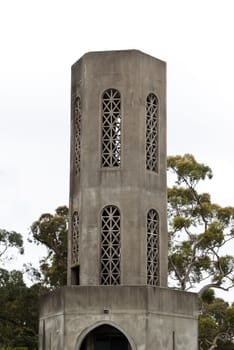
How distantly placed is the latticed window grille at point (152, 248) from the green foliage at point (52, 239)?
68.9 feet

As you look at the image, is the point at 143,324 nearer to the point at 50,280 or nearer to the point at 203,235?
the point at 203,235

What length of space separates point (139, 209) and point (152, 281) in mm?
2254

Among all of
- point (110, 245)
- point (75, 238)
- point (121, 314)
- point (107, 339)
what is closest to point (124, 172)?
point (110, 245)

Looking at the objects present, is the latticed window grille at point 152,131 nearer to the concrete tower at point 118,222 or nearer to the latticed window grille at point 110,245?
the concrete tower at point 118,222

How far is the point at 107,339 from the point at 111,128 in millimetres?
6531

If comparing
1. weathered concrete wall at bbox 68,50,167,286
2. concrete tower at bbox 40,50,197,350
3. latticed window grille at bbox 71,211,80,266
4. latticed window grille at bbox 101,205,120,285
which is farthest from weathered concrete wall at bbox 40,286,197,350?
latticed window grille at bbox 71,211,80,266

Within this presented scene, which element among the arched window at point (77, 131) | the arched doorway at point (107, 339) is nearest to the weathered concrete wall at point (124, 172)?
the arched window at point (77, 131)

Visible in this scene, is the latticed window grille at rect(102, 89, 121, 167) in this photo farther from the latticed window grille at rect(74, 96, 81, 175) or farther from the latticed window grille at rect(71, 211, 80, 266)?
the latticed window grille at rect(71, 211, 80, 266)

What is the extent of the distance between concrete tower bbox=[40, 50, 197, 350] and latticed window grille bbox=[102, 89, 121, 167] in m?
0.03

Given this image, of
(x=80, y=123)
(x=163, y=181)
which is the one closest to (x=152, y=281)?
(x=163, y=181)

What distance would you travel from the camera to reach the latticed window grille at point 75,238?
28.9 m

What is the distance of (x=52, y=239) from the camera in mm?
50344

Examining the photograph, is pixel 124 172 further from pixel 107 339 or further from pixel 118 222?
pixel 107 339

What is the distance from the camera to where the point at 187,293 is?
28.4 m
